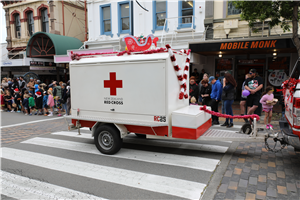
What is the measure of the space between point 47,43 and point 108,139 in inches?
642

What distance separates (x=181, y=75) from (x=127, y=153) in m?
2.42

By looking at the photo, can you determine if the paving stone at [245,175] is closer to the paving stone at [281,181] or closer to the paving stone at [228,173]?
the paving stone at [228,173]

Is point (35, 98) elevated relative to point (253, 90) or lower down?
lower down

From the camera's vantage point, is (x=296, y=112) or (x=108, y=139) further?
(x=108, y=139)

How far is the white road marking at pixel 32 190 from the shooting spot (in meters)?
3.92

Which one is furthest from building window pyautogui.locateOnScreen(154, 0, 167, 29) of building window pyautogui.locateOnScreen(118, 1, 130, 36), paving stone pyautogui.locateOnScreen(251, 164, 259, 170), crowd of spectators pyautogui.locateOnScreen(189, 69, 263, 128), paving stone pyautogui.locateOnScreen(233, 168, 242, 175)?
paving stone pyautogui.locateOnScreen(233, 168, 242, 175)

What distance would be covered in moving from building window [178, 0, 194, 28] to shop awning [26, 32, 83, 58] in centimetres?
916

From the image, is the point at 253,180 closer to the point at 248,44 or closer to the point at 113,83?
the point at 113,83

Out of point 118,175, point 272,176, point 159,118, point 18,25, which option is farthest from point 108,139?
point 18,25

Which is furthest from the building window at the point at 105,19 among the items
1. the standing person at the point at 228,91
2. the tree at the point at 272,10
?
the standing person at the point at 228,91

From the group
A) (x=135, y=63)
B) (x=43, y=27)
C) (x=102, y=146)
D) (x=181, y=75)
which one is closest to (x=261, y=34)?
(x=181, y=75)

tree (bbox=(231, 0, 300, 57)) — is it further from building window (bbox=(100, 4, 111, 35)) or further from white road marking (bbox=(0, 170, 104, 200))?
building window (bbox=(100, 4, 111, 35))

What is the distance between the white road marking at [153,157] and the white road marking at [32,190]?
1770 millimetres

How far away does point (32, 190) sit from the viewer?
13.6 ft
